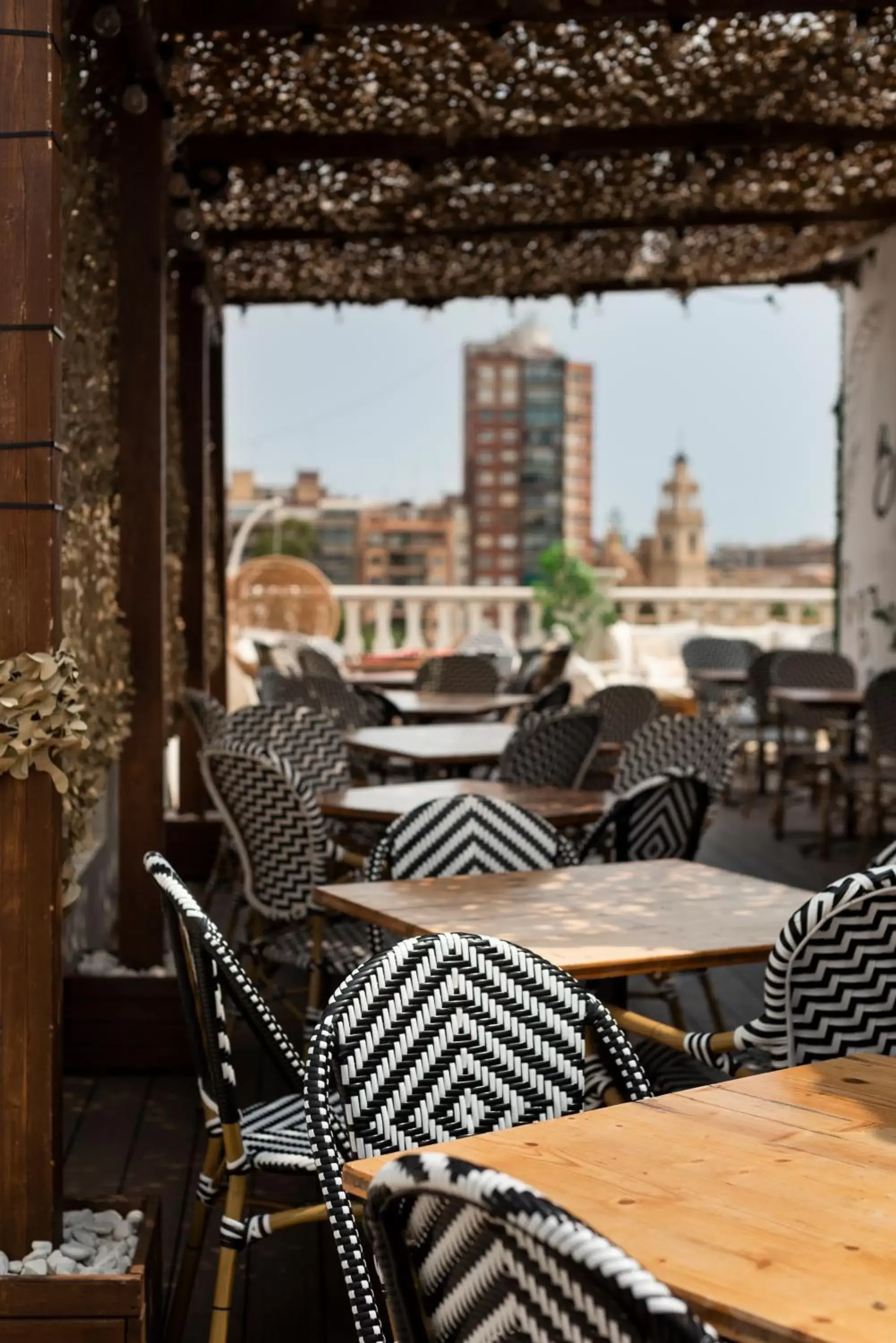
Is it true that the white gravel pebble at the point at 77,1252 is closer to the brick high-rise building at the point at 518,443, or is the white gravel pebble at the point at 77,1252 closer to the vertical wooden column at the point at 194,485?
the vertical wooden column at the point at 194,485

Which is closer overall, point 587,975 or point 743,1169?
point 743,1169

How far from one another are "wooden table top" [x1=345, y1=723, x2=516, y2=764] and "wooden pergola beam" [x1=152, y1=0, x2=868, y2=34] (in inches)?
83.6

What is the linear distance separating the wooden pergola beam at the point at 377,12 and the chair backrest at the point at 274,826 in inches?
76.9

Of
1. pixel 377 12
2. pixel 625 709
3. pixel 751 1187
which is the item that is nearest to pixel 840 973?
pixel 751 1187

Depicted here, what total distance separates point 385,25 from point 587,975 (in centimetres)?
312

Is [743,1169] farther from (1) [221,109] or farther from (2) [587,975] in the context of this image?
(1) [221,109]

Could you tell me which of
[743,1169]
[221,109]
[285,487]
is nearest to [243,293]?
[221,109]

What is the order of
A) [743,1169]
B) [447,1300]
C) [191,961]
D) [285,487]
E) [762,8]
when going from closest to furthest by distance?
1. [447,1300]
2. [743,1169]
3. [191,961]
4. [762,8]
5. [285,487]

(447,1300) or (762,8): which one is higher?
(762,8)

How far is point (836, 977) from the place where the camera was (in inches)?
84.4

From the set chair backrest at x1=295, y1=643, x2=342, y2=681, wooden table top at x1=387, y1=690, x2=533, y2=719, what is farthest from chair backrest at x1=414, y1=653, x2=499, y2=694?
chair backrest at x1=295, y1=643, x2=342, y2=681

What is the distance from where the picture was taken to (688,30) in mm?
4930

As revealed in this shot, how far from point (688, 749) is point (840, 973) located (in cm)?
227

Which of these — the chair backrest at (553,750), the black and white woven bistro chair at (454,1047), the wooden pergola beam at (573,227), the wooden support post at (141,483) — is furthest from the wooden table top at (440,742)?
the black and white woven bistro chair at (454,1047)
